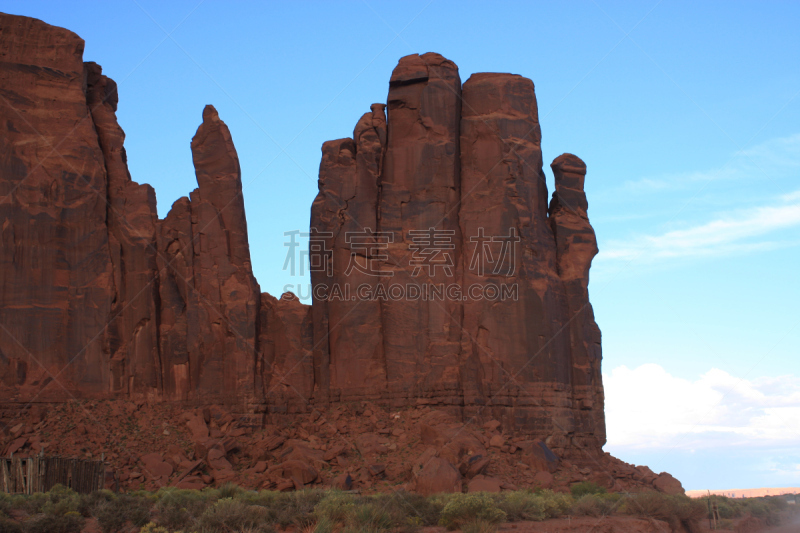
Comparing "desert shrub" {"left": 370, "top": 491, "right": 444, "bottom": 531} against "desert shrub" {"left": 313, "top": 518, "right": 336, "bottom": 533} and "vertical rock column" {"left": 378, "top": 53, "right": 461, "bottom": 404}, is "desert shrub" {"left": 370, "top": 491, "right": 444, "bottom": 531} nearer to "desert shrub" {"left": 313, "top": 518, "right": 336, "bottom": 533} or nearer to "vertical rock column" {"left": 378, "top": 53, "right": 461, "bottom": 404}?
"desert shrub" {"left": 313, "top": 518, "right": 336, "bottom": 533}

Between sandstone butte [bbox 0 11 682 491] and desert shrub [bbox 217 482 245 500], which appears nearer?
desert shrub [bbox 217 482 245 500]

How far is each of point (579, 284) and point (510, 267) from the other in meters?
4.16

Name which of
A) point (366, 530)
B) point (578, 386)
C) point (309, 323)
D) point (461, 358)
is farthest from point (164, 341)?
point (366, 530)

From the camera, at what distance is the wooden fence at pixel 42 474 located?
92.8ft

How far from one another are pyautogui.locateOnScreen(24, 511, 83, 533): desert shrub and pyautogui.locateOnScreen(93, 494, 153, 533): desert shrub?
0.55m

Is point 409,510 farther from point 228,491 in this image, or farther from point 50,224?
point 50,224

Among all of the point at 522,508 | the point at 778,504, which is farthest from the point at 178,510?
the point at 778,504

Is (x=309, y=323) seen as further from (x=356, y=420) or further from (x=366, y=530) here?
(x=366, y=530)

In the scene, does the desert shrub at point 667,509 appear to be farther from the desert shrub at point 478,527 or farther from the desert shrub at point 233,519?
the desert shrub at point 233,519

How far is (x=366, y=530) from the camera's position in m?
21.0

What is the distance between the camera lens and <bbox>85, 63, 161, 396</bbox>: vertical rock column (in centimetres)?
4197

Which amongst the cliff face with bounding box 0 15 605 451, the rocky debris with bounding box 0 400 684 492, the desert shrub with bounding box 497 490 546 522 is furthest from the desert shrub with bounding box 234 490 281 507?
the cliff face with bounding box 0 15 605 451

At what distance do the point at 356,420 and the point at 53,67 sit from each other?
23460mm

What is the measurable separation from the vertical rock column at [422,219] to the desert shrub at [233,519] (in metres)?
18.2
